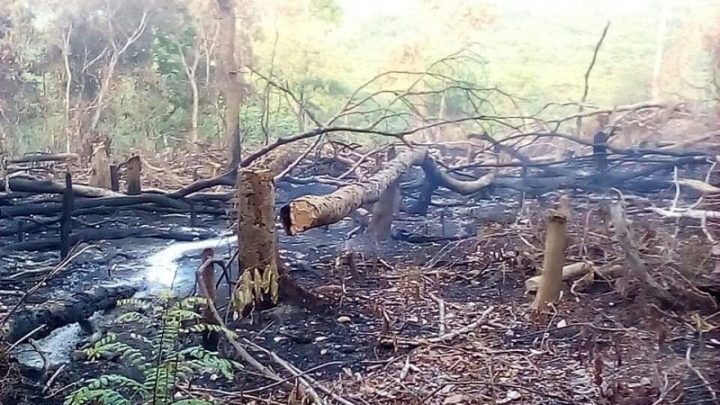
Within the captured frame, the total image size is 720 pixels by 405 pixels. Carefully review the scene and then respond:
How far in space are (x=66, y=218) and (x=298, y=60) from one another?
994 millimetres

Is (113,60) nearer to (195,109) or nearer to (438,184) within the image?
(195,109)

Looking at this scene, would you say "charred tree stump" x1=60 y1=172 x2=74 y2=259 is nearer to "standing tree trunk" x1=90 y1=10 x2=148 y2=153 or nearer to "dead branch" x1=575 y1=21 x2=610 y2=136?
"standing tree trunk" x1=90 y1=10 x2=148 y2=153

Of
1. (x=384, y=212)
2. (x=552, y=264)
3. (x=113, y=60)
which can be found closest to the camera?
(x=552, y=264)

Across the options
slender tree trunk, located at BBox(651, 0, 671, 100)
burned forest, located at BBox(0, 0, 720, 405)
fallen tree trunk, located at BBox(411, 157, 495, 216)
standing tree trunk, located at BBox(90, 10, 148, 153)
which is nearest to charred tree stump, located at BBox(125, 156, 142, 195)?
burned forest, located at BBox(0, 0, 720, 405)

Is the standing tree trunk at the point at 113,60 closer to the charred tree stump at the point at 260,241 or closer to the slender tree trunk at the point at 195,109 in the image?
the slender tree trunk at the point at 195,109

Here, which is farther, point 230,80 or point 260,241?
point 230,80

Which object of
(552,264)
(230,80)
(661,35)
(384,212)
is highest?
(661,35)

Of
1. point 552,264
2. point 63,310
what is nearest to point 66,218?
point 63,310

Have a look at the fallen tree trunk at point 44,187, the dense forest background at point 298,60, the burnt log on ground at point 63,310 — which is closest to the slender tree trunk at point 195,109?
the dense forest background at point 298,60

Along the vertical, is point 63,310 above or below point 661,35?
below

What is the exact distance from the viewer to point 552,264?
2.18 meters

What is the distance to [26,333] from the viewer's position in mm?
1986

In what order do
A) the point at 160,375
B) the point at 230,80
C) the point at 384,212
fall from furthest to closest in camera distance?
1. the point at 230,80
2. the point at 384,212
3. the point at 160,375

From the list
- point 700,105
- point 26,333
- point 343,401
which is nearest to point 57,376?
point 26,333
